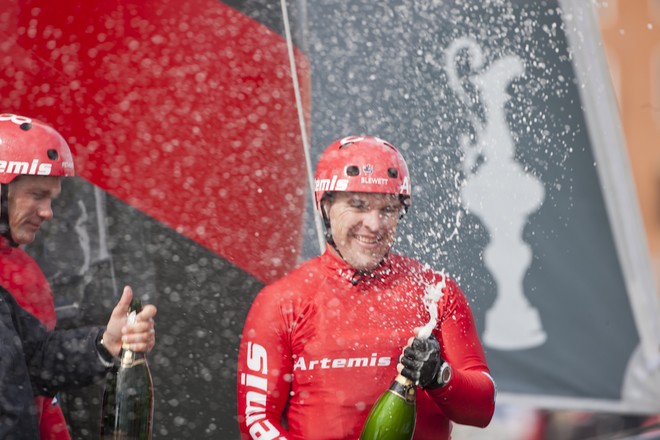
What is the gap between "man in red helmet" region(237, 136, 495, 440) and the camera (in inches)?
109

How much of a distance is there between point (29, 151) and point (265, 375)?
0.97 metres

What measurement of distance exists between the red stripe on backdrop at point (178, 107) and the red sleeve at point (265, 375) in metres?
1.27

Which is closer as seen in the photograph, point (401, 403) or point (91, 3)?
point (401, 403)

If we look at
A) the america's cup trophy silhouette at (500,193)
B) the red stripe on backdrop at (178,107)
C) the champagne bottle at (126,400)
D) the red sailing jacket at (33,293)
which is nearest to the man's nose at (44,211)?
the red sailing jacket at (33,293)

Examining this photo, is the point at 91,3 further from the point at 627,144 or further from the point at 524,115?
the point at 627,144

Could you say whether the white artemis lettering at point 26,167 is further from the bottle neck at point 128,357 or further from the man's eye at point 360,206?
the man's eye at point 360,206

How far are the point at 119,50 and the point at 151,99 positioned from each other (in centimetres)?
23

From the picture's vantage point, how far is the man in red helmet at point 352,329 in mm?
2762

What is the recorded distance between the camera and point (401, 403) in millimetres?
2619

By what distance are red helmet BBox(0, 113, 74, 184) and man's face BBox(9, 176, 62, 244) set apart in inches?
1.4

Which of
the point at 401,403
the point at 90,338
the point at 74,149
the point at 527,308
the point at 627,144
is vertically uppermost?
the point at 627,144

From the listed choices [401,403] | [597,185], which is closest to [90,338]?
[401,403]

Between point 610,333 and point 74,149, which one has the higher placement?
point 74,149

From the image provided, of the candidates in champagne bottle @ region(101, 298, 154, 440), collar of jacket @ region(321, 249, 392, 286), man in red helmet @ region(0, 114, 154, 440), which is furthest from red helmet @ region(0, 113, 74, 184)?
collar of jacket @ region(321, 249, 392, 286)
